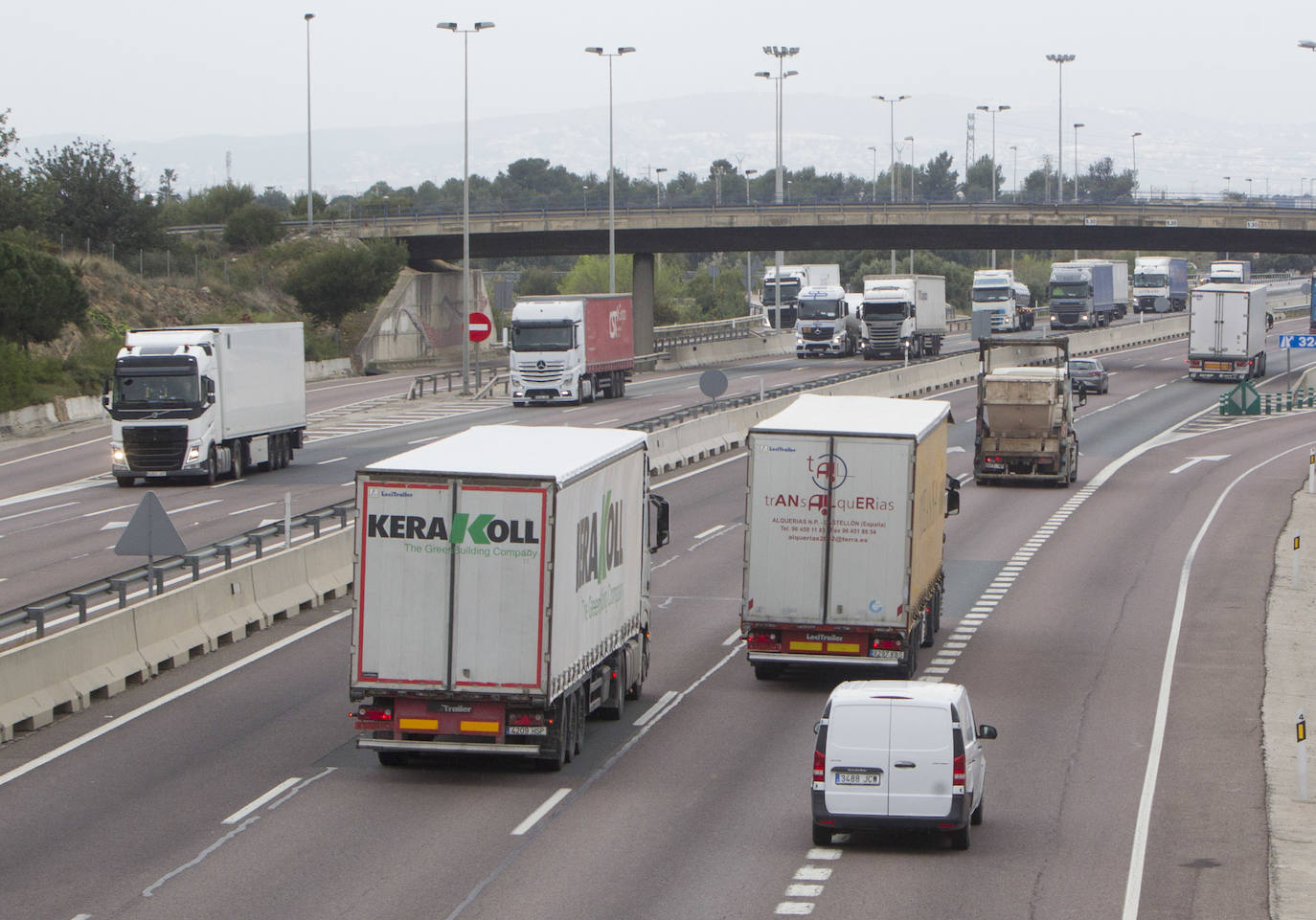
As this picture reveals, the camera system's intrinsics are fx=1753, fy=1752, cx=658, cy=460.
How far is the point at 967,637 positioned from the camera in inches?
1072

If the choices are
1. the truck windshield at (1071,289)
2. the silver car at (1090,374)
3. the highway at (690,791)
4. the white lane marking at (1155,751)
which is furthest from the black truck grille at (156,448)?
the truck windshield at (1071,289)

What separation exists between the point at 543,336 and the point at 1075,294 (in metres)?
52.8

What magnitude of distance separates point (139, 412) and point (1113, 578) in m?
23.4

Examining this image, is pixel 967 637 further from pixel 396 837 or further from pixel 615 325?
pixel 615 325

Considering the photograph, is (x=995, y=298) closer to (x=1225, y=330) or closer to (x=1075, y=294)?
(x=1075, y=294)

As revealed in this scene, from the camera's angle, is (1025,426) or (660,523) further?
(1025,426)

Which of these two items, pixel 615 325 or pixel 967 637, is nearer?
pixel 967 637

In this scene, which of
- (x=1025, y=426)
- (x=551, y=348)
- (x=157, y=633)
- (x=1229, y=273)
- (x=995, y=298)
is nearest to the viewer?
(x=157, y=633)

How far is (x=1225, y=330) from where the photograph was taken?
3071 inches

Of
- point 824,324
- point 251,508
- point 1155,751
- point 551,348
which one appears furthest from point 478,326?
point 1155,751

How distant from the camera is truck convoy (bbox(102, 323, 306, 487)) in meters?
42.5

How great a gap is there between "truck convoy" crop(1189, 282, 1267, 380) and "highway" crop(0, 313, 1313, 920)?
45.6 metres

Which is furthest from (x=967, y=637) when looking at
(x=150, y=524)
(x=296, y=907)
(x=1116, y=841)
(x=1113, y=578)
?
(x=296, y=907)

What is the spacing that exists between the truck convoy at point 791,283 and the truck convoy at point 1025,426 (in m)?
70.5
